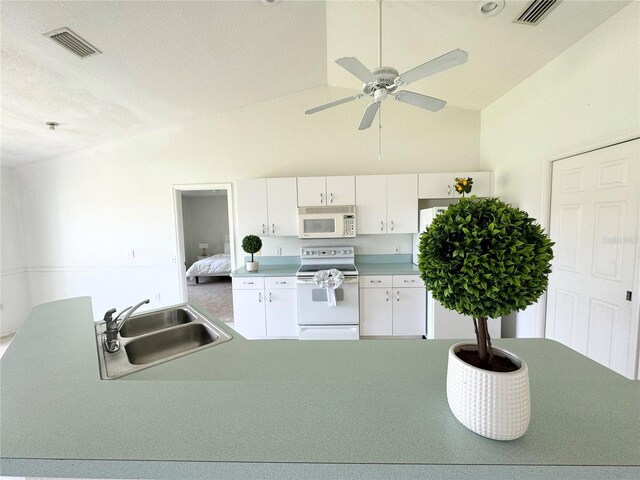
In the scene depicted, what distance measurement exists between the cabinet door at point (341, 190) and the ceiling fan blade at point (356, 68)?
1.72 meters

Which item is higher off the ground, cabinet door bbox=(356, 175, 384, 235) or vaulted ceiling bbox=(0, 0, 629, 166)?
vaulted ceiling bbox=(0, 0, 629, 166)

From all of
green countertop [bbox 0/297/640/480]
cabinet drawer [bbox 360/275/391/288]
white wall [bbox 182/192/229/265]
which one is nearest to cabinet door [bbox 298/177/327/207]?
cabinet drawer [bbox 360/275/391/288]

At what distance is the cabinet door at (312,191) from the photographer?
130 inches

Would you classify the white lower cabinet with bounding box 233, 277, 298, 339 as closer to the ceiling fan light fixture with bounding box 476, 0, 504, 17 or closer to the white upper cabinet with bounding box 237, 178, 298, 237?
the white upper cabinet with bounding box 237, 178, 298, 237

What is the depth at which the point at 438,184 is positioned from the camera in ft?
10.7

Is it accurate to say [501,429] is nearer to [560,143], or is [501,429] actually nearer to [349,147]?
[560,143]

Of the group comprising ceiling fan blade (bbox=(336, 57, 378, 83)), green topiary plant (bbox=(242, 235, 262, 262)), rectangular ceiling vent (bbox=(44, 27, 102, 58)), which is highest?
rectangular ceiling vent (bbox=(44, 27, 102, 58))

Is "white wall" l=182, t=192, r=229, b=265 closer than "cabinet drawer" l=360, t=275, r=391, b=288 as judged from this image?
No

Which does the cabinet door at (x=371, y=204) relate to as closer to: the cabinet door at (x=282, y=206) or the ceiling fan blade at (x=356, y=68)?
the cabinet door at (x=282, y=206)

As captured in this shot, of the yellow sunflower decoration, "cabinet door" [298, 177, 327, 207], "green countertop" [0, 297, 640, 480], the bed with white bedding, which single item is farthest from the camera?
the bed with white bedding

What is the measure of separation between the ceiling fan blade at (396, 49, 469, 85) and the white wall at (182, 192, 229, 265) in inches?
270

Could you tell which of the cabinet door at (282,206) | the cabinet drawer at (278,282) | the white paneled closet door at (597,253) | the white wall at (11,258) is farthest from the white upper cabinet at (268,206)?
the white wall at (11,258)

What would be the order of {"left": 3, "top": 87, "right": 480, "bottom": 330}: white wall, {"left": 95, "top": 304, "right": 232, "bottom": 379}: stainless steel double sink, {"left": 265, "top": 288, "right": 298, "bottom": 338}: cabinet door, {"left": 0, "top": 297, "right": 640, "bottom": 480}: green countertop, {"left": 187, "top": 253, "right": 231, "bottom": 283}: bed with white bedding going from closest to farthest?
{"left": 0, "top": 297, "right": 640, "bottom": 480}: green countertop → {"left": 95, "top": 304, "right": 232, "bottom": 379}: stainless steel double sink → {"left": 265, "top": 288, "right": 298, "bottom": 338}: cabinet door → {"left": 3, "top": 87, "right": 480, "bottom": 330}: white wall → {"left": 187, "top": 253, "right": 231, "bottom": 283}: bed with white bedding

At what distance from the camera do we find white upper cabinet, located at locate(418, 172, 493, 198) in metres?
3.21
